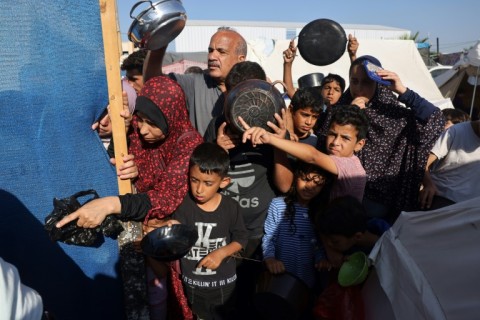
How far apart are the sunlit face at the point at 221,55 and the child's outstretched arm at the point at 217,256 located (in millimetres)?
1174

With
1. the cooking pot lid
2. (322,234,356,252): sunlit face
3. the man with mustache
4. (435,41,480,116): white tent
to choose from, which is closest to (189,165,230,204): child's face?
the man with mustache

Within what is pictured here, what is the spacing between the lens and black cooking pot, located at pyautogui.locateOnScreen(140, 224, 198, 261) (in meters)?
1.80

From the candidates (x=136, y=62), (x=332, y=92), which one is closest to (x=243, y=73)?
(x=136, y=62)

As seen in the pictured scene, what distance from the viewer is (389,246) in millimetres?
1678

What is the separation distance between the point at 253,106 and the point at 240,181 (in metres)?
0.58

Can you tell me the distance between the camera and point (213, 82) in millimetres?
2691

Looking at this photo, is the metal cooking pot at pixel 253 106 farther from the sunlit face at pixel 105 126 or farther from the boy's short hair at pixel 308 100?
the sunlit face at pixel 105 126

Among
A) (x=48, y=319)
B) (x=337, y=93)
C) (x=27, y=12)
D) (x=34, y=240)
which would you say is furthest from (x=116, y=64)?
(x=337, y=93)

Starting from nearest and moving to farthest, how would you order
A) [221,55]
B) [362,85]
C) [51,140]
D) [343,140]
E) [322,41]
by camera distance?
[51,140]
[343,140]
[221,55]
[362,85]
[322,41]

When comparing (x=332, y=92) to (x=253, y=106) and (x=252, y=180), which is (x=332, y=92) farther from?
(x=253, y=106)

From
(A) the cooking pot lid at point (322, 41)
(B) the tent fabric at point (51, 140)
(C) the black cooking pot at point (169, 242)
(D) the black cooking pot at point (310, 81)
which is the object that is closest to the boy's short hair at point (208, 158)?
(C) the black cooking pot at point (169, 242)

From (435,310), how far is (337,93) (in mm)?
3016

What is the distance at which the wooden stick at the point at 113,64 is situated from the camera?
1756mm

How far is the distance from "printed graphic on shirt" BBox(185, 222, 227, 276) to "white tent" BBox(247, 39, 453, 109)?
300 inches
